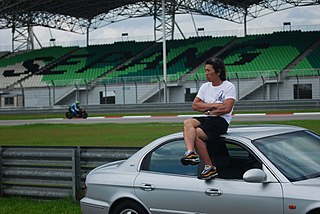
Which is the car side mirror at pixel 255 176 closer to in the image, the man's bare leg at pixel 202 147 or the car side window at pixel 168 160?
the man's bare leg at pixel 202 147

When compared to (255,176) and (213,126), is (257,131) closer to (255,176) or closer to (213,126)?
(213,126)

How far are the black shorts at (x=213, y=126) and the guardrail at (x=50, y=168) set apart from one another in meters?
2.65

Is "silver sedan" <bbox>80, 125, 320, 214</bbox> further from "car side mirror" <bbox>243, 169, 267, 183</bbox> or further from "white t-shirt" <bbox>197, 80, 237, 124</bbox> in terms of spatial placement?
"white t-shirt" <bbox>197, 80, 237, 124</bbox>

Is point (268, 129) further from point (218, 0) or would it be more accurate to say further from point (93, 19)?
point (93, 19)

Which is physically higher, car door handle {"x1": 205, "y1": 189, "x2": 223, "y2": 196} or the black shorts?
the black shorts

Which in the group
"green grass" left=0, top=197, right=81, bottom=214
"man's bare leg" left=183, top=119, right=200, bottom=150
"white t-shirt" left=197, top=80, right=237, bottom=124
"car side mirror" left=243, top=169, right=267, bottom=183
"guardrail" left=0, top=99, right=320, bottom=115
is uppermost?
"white t-shirt" left=197, top=80, right=237, bottom=124

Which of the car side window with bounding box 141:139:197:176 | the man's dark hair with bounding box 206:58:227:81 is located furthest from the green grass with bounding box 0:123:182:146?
the man's dark hair with bounding box 206:58:227:81

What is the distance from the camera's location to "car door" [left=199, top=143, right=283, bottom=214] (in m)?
5.27

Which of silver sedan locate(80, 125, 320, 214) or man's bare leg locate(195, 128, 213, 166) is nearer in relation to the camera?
silver sedan locate(80, 125, 320, 214)

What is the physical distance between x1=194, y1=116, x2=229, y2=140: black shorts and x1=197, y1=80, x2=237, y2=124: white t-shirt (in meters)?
0.13

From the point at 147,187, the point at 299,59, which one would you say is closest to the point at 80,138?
A: the point at 147,187

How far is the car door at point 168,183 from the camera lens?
593 centimetres

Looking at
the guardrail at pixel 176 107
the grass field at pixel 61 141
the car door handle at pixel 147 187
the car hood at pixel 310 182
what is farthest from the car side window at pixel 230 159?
the guardrail at pixel 176 107

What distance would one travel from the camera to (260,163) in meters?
5.54
